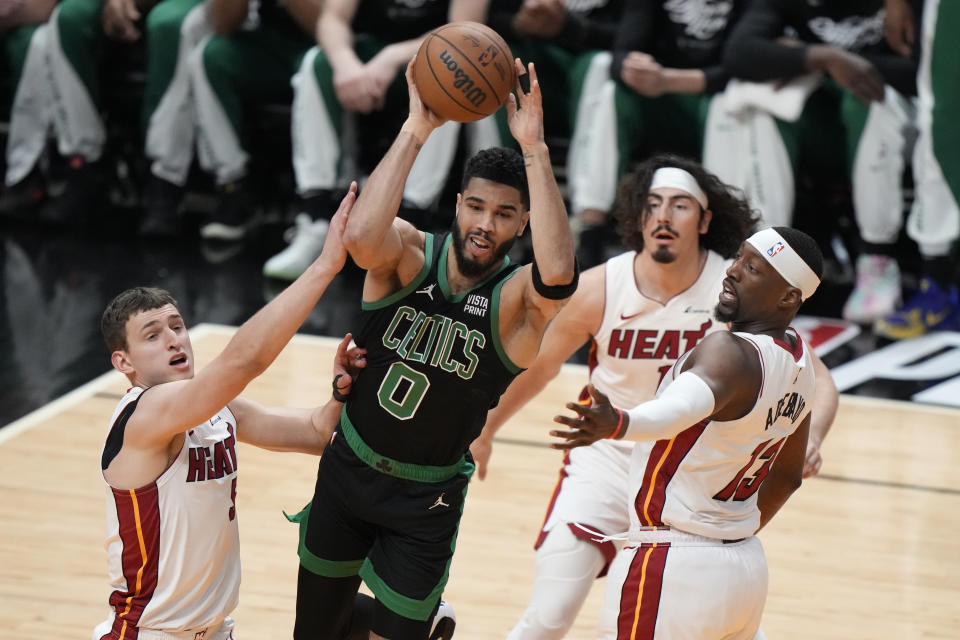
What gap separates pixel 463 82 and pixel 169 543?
150 centimetres

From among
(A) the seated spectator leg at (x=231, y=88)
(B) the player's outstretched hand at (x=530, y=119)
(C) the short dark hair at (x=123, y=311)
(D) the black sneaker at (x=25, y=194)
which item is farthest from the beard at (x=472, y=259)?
(D) the black sneaker at (x=25, y=194)

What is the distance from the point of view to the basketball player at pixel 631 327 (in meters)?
4.23

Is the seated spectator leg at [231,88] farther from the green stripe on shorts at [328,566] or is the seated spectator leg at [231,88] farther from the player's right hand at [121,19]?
the green stripe on shorts at [328,566]

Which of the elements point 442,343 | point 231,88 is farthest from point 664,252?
point 231,88

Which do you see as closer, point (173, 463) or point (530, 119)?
point (173, 463)

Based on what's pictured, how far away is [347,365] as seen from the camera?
12.1 feet

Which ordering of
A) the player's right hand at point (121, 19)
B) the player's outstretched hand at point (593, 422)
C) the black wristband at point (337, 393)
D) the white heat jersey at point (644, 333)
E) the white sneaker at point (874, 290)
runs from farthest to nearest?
1. the player's right hand at point (121, 19)
2. the white sneaker at point (874, 290)
3. the white heat jersey at point (644, 333)
4. the black wristband at point (337, 393)
5. the player's outstretched hand at point (593, 422)

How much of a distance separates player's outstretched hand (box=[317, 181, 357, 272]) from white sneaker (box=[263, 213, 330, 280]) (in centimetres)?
510

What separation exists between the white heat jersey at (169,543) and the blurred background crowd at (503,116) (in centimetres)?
520

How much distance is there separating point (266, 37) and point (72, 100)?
1.54 meters

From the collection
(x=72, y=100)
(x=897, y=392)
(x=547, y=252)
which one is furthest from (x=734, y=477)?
(x=72, y=100)

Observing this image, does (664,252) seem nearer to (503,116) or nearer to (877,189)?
(877,189)

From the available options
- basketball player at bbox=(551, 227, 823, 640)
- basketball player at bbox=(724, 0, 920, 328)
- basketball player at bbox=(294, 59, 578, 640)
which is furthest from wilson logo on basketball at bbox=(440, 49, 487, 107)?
basketball player at bbox=(724, 0, 920, 328)

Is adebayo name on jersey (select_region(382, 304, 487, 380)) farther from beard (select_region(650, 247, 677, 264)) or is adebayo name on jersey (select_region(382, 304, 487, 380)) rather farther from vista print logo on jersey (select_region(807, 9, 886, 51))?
vista print logo on jersey (select_region(807, 9, 886, 51))
